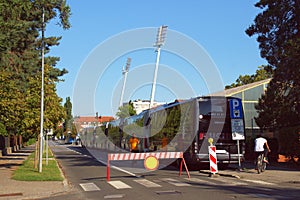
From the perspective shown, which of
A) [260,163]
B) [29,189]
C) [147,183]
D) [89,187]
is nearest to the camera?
[29,189]

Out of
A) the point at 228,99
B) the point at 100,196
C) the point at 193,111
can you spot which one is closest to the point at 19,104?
the point at 193,111

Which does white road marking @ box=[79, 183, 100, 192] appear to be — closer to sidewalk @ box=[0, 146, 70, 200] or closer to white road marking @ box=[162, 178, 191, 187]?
sidewalk @ box=[0, 146, 70, 200]

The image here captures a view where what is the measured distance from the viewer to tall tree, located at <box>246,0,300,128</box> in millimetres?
21359

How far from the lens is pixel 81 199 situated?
12070 millimetres

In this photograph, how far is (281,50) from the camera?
21969mm

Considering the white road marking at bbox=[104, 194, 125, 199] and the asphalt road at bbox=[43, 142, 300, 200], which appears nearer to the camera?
the asphalt road at bbox=[43, 142, 300, 200]

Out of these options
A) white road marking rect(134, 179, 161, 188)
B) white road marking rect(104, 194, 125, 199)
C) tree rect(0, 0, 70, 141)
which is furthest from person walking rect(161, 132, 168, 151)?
white road marking rect(104, 194, 125, 199)

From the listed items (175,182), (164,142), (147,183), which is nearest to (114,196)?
(147,183)

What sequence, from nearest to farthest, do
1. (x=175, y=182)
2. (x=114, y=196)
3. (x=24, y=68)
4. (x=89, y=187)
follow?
(x=114, y=196)
(x=89, y=187)
(x=175, y=182)
(x=24, y=68)

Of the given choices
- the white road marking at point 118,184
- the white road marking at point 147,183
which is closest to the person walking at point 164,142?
the white road marking at point 147,183

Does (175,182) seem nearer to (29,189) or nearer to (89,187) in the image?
(89,187)

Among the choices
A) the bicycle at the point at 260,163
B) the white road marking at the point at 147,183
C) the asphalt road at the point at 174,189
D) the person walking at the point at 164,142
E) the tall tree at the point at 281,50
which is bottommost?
the asphalt road at the point at 174,189

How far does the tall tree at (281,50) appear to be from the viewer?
70.1ft

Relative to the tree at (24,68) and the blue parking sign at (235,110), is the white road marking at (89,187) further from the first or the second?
the blue parking sign at (235,110)
